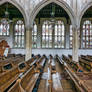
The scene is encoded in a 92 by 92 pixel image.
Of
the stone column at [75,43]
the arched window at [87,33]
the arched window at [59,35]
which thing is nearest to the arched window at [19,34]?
the arched window at [59,35]

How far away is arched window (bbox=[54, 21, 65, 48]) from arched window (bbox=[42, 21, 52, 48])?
85 cm

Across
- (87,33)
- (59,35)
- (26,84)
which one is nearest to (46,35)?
(59,35)

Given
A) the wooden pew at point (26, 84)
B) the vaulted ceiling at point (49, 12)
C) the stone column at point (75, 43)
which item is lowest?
the wooden pew at point (26, 84)

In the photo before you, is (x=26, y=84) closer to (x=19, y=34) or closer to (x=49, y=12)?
(x=49, y=12)

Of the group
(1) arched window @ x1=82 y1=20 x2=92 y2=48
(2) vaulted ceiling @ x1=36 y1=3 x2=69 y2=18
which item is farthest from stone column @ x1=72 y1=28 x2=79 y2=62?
(1) arched window @ x1=82 y1=20 x2=92 y2=48

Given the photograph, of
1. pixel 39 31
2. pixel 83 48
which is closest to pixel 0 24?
pixel 39 31

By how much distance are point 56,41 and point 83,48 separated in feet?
12.6

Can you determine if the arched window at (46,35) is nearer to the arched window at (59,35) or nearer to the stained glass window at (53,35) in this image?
the stained glass window at (53,35)

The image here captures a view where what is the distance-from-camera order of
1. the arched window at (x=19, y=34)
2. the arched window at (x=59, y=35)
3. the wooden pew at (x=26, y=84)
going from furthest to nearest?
the arched window at (x=19, y=34) → the arched window at (x=59, y=35) → the wooden pew at (x=26, y=84)

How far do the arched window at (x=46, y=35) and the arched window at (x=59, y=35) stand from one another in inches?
33.5

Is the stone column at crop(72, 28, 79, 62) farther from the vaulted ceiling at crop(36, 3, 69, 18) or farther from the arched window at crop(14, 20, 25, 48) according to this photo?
the arched window at crop(14, 20, 25, 48)

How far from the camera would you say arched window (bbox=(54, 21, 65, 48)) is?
60.1ft

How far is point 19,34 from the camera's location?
18594 mm

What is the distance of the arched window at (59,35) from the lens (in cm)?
1832
